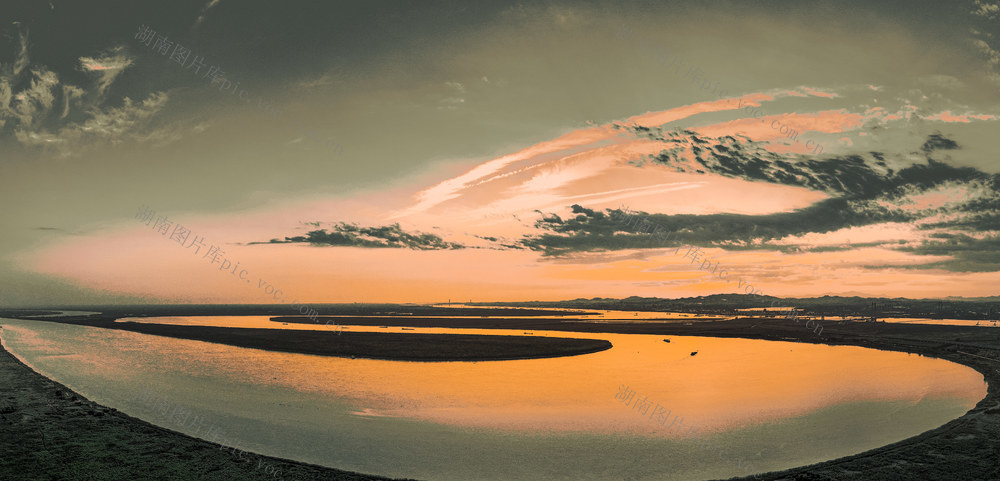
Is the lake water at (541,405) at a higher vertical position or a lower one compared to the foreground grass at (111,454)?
lower

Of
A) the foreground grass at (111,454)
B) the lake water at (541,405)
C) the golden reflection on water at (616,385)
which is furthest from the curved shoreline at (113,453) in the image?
the golden reflection on water at (616,385)

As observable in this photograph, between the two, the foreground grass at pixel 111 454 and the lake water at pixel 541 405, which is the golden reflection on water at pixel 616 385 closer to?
the lake water at pixel 541 405

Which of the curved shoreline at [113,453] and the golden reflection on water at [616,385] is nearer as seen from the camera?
the curved shoreline at [113,453]

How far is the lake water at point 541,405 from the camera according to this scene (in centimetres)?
2300

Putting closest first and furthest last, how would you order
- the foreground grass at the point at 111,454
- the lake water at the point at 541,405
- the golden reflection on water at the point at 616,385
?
the foreground grass at the point at 111,454 < the lake water at the point at 541,405 < the golden reflection on water at the point at 616,385

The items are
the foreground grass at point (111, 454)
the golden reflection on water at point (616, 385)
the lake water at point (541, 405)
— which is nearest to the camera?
the foreground grass at point (111, 454)

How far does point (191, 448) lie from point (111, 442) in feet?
11.9

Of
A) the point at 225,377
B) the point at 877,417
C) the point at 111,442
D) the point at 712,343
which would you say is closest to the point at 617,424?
the point at 877,417

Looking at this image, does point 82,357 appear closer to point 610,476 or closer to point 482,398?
point 482,398

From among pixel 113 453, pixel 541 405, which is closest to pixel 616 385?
pixel 541 405

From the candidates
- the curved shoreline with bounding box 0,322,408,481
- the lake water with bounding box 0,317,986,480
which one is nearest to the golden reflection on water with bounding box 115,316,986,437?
the lake water with bounding box 0,317,986,480

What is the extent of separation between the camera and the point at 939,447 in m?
23.1

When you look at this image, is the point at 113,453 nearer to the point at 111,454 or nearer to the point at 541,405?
the point at 111,454

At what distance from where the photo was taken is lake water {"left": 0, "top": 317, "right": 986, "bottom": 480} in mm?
23000
